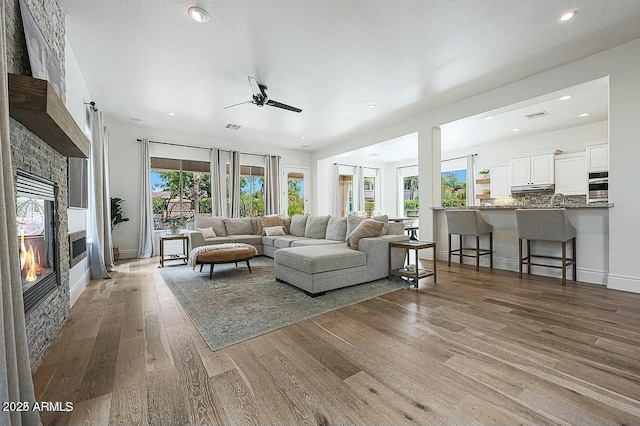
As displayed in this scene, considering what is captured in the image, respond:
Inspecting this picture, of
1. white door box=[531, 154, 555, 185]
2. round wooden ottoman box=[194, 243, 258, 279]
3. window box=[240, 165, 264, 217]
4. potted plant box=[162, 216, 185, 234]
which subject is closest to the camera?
round wooden ottoman box=[194, 243, 258, 279]

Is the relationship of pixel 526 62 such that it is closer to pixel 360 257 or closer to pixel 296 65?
pixel 296 65

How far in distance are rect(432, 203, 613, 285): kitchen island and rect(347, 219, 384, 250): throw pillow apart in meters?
2.00

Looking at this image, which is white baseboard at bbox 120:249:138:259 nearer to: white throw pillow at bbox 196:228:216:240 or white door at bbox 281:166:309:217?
white throw pillow at bbox 196:228:216:240

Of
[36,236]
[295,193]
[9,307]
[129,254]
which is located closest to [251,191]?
[295,193]

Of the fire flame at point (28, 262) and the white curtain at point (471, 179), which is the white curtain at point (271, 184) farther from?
the fire flame at point (28, 262)

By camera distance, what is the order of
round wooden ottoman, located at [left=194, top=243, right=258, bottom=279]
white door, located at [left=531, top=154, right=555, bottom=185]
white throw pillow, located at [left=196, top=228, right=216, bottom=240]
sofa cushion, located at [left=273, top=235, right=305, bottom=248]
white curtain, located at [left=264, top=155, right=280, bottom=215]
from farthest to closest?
white curtain, located at [left=264, top=155, right=280, bottom=215] < white door, located at [left=531, top=154, right=555, bottom=185] < white throw pillow, located at [left=196, top=228, right=216, bottom=240] < sofa cushion, located at [left=273, top=235, right=305, bottom=248] < round wooden ottoman, located at [left=194, top=243, right=258, bottom=279]

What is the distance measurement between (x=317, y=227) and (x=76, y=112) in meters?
3.89

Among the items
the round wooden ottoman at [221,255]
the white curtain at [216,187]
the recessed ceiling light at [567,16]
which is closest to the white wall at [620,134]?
the recessed ceiling light at [567,16]

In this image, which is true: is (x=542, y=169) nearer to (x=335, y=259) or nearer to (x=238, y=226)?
(x=335, y=259)

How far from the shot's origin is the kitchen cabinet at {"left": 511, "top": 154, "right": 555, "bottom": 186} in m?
6.28

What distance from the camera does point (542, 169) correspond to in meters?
6.39

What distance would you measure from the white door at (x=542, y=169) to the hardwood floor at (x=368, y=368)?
461 centimetres

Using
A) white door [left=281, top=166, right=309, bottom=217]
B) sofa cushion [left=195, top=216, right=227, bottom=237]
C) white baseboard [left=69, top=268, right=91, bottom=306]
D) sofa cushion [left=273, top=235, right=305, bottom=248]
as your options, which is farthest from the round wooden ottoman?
white door [left=281, top=166, right=309, bottom=217]

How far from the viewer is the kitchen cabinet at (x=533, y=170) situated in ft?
20.6
